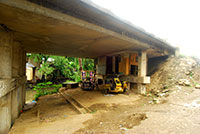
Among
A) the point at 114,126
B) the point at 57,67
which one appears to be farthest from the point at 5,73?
the point at 57,67

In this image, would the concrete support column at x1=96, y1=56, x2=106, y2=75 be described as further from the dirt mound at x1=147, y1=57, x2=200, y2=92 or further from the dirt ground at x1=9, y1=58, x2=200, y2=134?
the dirt ground at x1=9, y1=58, x2=200, y2=134

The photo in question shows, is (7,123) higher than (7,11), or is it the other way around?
(7,11)

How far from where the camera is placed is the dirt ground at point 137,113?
2796mm

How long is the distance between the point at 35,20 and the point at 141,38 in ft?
20.6

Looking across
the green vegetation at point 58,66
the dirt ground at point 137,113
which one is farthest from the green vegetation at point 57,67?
the dirt ground at point 137,113

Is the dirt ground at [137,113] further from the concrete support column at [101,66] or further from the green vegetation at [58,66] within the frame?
the green vegetation at [58,66]

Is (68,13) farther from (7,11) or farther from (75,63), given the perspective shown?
(75,63)

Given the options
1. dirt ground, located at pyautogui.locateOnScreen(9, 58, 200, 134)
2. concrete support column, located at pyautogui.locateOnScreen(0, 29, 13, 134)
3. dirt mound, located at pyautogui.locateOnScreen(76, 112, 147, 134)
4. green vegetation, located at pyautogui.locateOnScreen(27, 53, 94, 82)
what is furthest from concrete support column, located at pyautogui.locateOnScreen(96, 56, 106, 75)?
concrete support column, located at pyautogui.locateOnScreen(0, 29, 13, 134)

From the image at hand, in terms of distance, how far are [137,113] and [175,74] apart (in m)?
6.54

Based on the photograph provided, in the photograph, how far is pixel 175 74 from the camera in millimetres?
8250

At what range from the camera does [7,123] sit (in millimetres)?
3559

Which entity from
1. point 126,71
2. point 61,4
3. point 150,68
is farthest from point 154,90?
point 61,4

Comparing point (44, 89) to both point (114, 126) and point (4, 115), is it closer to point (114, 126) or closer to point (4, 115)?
point (4, 115)

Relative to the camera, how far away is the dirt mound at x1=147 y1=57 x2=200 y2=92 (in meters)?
7.47
